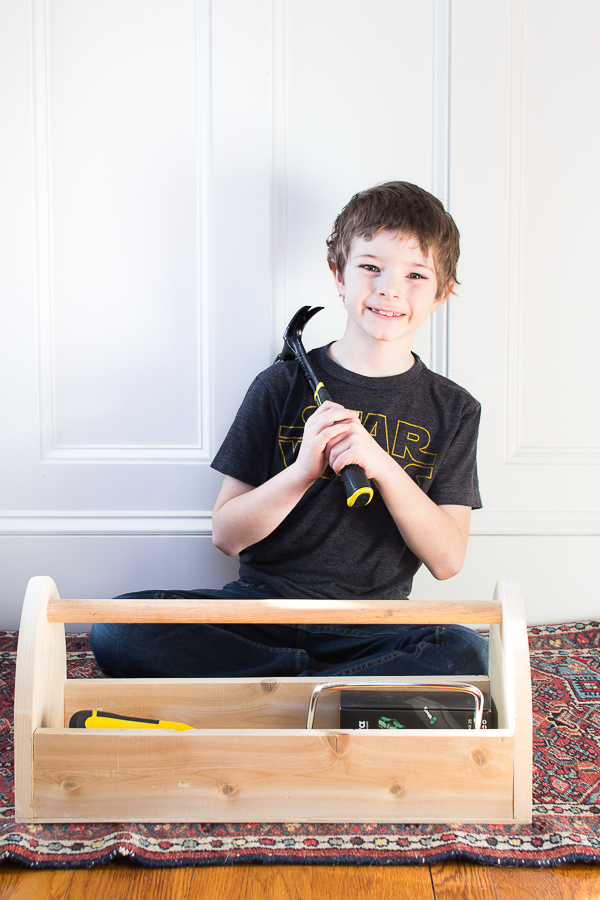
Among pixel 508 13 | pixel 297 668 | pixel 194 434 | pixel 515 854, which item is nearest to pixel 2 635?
pixel 194 434

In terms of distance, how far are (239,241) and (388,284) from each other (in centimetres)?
38

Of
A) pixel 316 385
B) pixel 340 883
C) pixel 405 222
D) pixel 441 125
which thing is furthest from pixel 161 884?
pixel 441 125

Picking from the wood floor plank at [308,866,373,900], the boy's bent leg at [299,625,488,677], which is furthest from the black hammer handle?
the wood floor plank at [308,866,373,900]

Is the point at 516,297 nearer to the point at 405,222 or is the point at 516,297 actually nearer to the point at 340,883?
the point at 405,222

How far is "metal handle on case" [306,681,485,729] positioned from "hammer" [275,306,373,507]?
196mm

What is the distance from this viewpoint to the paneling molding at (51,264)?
1.14 metres

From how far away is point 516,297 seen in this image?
1.19m

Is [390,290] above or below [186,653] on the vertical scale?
above

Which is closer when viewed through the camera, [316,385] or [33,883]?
[33,883]

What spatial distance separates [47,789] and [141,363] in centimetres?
75

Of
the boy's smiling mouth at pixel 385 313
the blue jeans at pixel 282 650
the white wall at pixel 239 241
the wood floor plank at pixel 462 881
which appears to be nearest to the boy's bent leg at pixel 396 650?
the blue jeans at pixel 282 650

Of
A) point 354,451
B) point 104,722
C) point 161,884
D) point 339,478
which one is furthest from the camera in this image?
point 339,478

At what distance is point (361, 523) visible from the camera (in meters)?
0.97

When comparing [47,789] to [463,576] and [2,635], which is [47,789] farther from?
[463,576]
